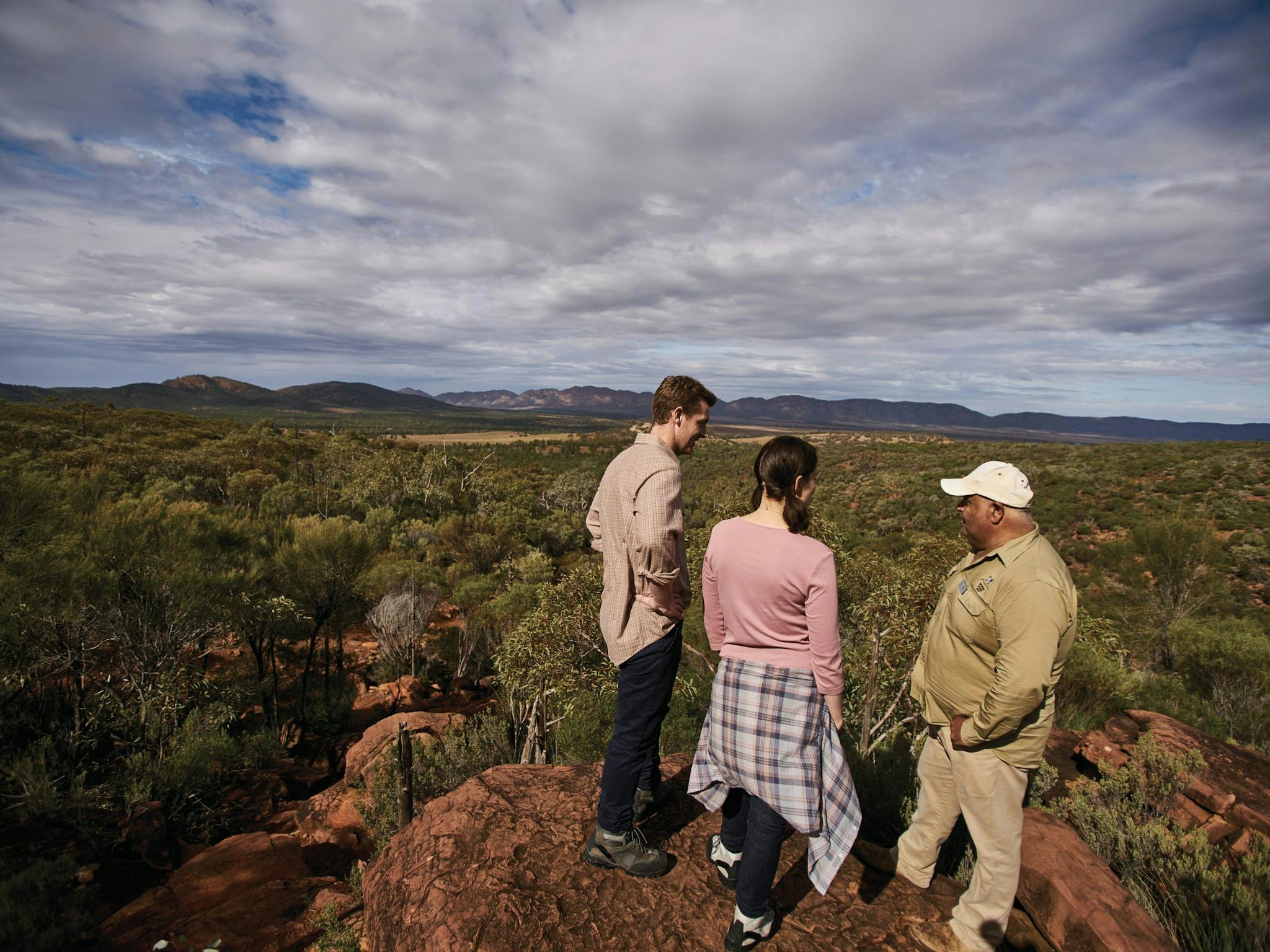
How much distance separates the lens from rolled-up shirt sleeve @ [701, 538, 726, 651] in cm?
242

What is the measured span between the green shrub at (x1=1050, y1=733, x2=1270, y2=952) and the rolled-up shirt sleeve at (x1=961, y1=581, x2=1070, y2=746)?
1678 mm

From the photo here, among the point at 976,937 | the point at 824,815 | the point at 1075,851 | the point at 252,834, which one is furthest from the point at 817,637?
the point at 252,834

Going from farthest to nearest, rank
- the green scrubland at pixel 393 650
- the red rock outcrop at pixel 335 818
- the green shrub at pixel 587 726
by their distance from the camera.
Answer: the green shrub at pixel 587 726 < the red rock outcrop at pixel 335 818 < the green scrubland at pixel 393 650

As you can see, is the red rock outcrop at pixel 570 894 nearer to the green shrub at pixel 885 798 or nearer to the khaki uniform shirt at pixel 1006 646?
the green shrub at pixel 885 798

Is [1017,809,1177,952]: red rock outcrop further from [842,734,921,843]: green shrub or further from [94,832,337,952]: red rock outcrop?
[94,832,337,952]: red rock outcrop

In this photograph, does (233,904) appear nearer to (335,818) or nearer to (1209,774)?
(335,818)

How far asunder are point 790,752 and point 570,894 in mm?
1449

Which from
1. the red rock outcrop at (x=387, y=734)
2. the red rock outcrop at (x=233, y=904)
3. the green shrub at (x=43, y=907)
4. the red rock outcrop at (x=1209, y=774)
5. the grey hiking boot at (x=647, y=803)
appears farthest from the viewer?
the red rock outcrop at (x=387, y=734)

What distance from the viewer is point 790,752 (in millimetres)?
2279

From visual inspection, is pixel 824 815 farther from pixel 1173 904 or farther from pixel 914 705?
pixel 914 705

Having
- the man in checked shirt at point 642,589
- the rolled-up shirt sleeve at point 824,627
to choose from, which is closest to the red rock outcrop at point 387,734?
the man in checked shirt at point 642,589

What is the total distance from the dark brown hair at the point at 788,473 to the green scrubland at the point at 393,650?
9.56 ft

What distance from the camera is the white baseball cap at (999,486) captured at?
249 cm

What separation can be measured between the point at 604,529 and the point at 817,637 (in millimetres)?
1115
